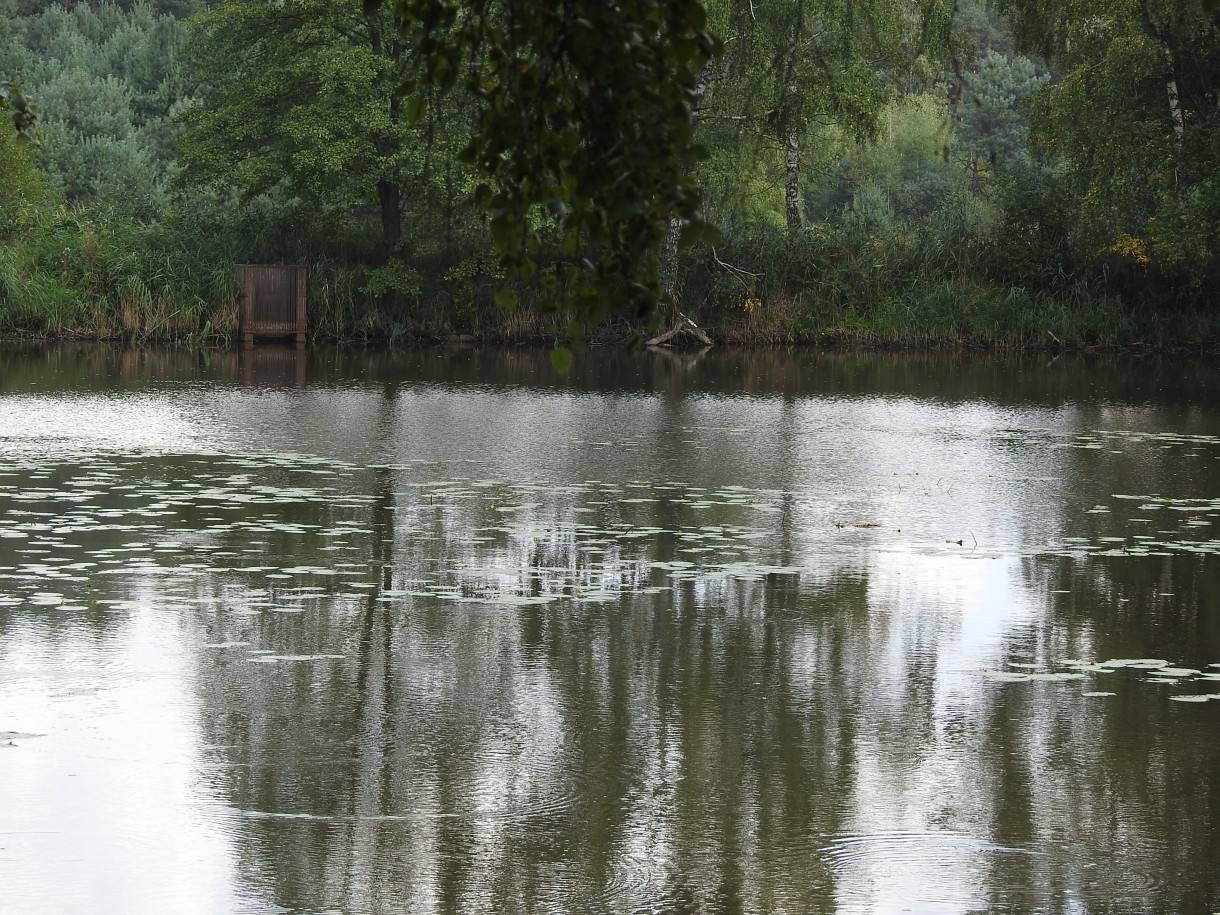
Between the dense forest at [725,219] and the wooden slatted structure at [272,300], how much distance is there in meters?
0.46

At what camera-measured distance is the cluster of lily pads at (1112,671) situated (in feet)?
25.0

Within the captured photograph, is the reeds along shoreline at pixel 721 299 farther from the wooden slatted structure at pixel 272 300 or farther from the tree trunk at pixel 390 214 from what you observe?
the tree trunk at pixel 390 214

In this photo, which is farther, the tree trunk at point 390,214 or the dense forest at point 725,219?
the tree trunk at point 390,214

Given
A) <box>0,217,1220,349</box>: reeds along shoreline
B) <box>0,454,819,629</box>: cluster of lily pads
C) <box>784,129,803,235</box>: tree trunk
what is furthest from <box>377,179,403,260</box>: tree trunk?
<box>0,454,819,629</box>: cluster of lily pads

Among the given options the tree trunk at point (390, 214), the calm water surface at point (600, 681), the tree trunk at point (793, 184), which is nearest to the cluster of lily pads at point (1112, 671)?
the calm water surface at point (600, 681)

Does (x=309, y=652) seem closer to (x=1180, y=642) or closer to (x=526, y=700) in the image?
(x=526, y=700)


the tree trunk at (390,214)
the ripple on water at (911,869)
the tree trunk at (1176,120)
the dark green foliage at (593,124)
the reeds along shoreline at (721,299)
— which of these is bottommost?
the ripple on water at (911,869)

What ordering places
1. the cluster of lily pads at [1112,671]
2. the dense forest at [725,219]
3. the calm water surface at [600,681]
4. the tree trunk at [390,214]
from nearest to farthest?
the calm water surface at [600,681] → the cluster of lily pads at [1112,671] → the dense forest at [725,219] → the tree trunk at [390,214]

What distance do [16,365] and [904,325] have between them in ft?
60.0

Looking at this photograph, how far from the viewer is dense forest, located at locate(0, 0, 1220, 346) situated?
31188mm

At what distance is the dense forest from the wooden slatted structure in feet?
1.52

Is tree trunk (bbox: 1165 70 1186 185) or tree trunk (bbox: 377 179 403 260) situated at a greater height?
tree trunk (bbox: 1165 70 1186 185)

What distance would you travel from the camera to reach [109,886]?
16.2 feet

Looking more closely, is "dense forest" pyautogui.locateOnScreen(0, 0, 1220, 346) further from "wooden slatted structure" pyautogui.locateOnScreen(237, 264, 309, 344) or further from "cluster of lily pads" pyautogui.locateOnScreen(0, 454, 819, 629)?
"cluster of lily pads" pyautogui.locateOnScreen(0, 454, 819, 629)
